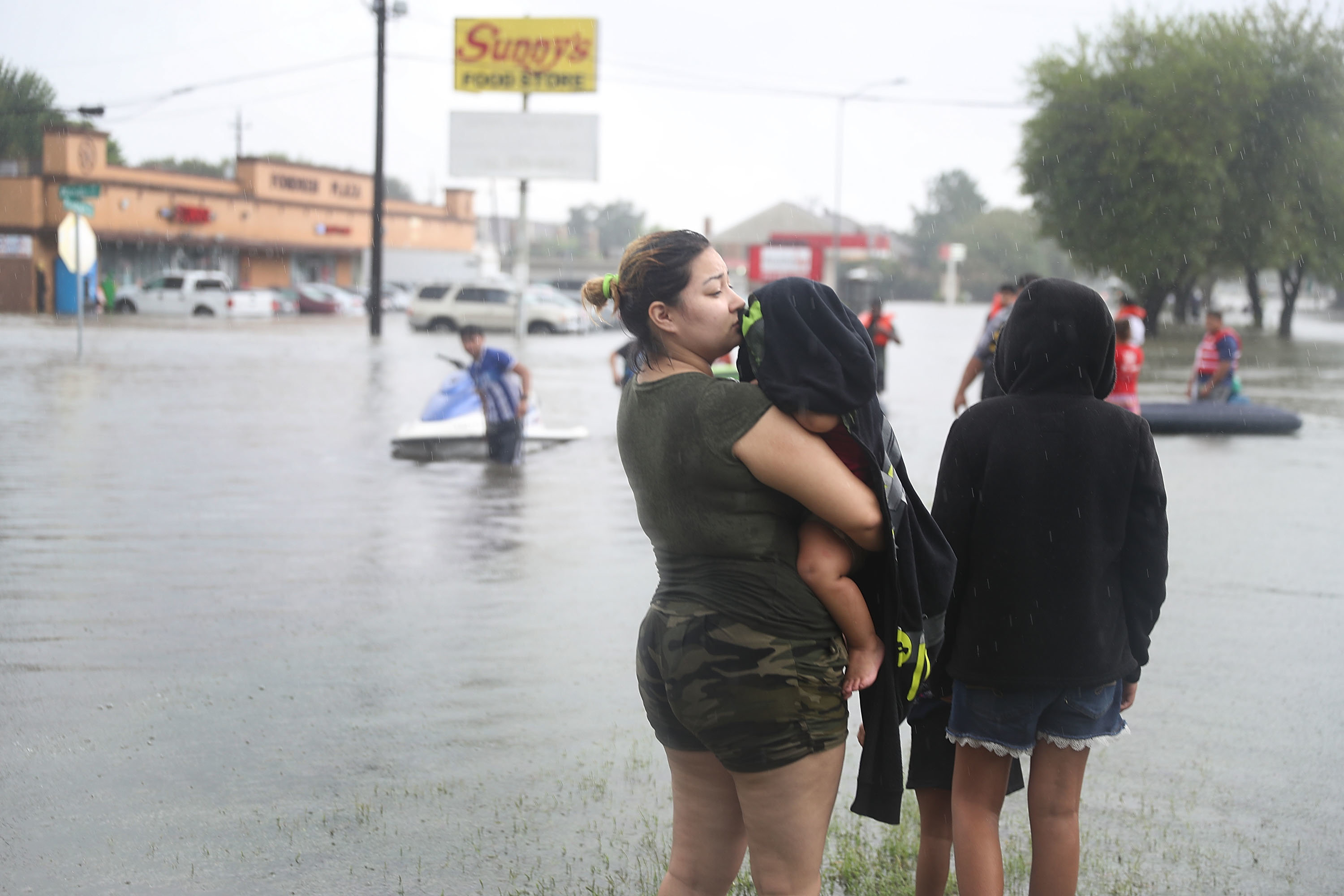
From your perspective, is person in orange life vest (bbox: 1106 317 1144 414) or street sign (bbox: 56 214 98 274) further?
street sign (bbox: 56 214 98 274)

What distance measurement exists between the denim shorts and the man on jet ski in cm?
920

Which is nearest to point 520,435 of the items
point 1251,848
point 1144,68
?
point 1251,848

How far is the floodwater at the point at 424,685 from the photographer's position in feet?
12.1

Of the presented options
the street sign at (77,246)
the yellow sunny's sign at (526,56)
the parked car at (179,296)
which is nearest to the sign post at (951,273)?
the yellow sunny's sign at (526,56)

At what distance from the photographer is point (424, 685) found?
17.5 feet

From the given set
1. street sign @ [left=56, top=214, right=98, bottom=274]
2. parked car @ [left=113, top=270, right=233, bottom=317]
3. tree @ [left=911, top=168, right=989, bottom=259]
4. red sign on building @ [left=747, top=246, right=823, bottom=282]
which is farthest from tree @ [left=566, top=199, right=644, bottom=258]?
street sign @ [left=56, top=214, right=98, bottom=274]

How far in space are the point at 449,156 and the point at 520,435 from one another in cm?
2994

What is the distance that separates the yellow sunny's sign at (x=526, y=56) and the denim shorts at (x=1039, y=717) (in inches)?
1553

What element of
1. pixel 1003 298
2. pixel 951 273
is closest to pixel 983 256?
pixel 951 273

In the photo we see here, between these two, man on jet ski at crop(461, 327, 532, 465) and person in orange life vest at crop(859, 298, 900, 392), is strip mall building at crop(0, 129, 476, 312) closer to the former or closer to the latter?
person in orange life vest at crop(859, 298, 900, 392)

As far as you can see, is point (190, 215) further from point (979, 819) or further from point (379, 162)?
point (979, 819)

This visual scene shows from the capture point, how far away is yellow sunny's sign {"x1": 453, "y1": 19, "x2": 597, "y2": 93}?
40.4 metres

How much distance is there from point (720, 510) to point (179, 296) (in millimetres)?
47076

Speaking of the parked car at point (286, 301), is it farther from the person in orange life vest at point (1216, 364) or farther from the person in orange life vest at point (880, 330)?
the person in orange life vest at point (1216, 364)
